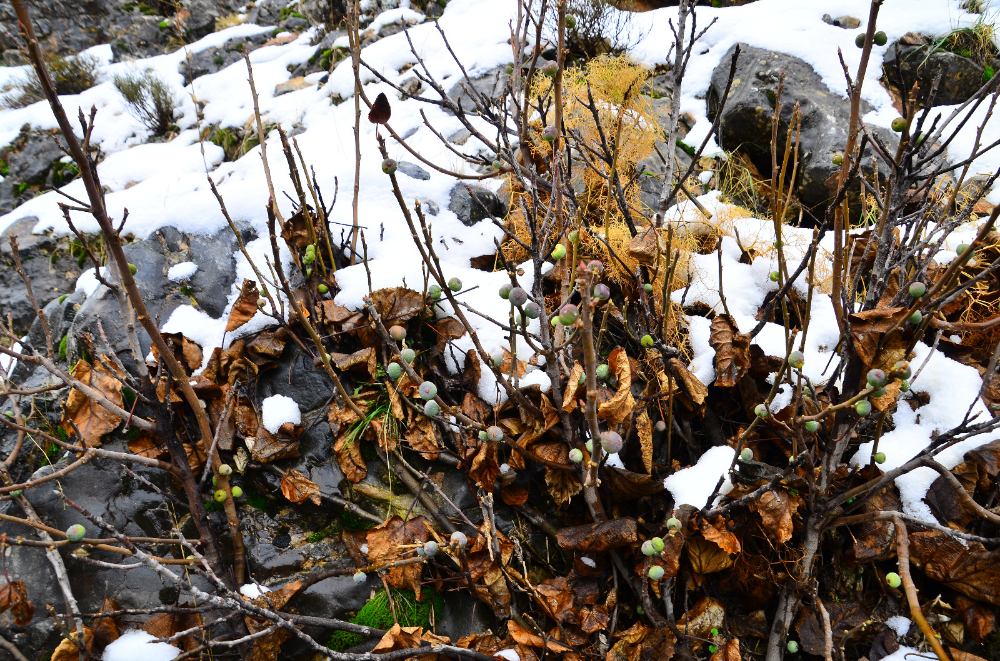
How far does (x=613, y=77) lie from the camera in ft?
11.4

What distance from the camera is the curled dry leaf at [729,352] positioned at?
2.25 metres

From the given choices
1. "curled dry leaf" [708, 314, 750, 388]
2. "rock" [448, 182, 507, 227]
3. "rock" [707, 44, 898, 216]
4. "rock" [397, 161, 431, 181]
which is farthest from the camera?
"rock" [707, 44, 898, 216]

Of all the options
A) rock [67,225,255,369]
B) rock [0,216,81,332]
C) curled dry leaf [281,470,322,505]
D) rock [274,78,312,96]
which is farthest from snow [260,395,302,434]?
rock [274,78,312,96]

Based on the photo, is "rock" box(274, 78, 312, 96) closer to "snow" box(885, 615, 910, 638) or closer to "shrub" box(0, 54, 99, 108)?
"shrub" box(0, 54, 99, 108)

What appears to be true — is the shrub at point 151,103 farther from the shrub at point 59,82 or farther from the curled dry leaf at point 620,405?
the curled dry leaf at point 620,405

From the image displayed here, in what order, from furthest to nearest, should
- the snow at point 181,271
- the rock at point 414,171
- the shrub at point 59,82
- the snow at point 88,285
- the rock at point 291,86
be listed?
the shrub at point 59,82, the rock at point 291,86, the rock at point 414,171, the snow at point 88,285, the snow at point 181,271

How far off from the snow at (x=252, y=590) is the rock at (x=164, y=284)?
3.76ft

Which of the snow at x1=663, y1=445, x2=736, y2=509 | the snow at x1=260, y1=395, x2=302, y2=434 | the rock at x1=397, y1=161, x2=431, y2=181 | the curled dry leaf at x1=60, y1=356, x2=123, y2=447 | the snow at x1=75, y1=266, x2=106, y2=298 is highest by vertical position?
the rock at x1=397, y1=161, x2=431, y2=181

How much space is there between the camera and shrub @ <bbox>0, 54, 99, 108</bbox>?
6.32 meters

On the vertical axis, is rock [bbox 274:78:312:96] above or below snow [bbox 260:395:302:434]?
above

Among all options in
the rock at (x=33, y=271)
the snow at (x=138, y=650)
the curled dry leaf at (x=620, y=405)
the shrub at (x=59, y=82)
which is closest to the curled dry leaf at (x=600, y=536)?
the curled dry leaf at (x=620, y=405)

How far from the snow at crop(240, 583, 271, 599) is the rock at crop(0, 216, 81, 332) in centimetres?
305

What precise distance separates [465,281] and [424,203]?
0.66 metres

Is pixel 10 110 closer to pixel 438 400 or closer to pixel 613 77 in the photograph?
pixel 613 77
